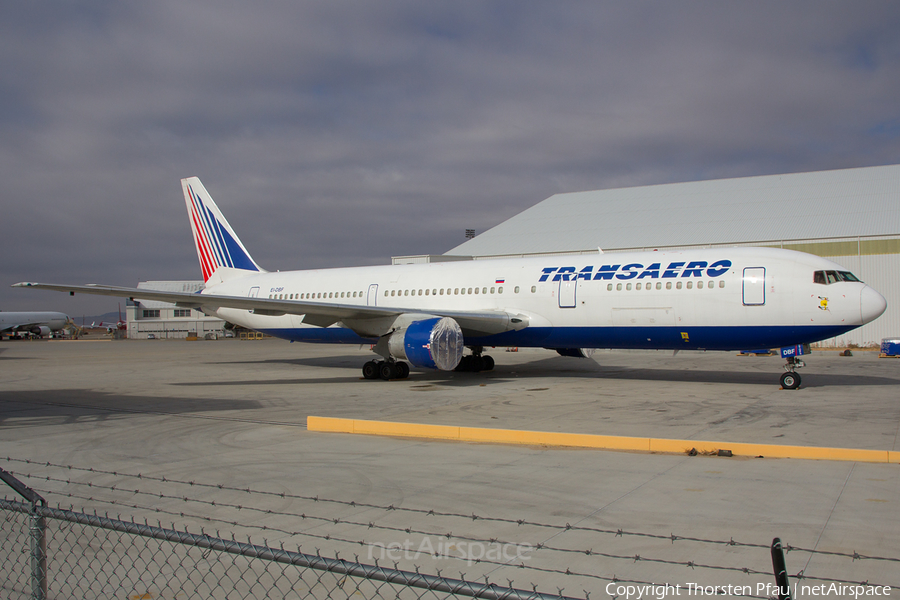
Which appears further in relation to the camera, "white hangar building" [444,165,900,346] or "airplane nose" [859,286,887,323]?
"white hangar building" [444,165,900,346]

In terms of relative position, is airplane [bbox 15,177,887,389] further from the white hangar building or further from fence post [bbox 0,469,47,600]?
the white hangar building

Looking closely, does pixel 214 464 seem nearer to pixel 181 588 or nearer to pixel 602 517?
pixel 181 588

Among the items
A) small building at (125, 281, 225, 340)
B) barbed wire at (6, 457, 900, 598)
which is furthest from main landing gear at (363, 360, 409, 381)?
small building at (125, 281, 225, 340)

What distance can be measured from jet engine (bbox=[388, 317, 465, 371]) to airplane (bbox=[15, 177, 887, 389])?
0.03m

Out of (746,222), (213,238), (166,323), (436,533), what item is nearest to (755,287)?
(436,533)

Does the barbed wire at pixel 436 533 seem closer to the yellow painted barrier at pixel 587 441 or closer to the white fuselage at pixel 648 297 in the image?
the yellow painted barrier at pixel 587 441

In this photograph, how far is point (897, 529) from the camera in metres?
5.43

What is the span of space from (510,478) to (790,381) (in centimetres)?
1093

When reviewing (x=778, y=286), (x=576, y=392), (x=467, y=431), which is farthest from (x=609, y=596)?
(x=778, y=286)

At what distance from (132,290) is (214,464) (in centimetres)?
996

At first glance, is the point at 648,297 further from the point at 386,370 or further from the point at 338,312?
the point at 338,312

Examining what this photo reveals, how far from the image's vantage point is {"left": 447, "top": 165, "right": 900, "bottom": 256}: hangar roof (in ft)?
115

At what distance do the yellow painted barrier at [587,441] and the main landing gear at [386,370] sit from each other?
842 centimetres

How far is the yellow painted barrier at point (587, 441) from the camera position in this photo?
8.07m
